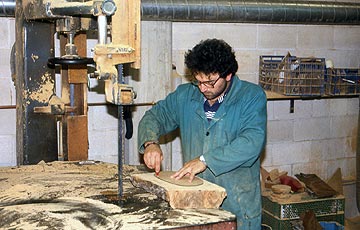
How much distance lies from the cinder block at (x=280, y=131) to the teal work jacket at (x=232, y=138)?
164cm

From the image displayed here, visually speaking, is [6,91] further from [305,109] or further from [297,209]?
[305,109]

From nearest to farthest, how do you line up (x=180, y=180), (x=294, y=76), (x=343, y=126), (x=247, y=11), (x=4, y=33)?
(x=180, y=180)
(x=4, y=33)
(x=247, y=11)
(x=294, y=76)
(x=343, y=126)

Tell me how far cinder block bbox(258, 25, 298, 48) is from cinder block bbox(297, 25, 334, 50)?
0.22 feet

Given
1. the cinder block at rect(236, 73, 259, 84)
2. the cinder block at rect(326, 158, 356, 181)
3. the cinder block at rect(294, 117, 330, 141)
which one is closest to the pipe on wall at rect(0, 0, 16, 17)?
the cinder block at rect(236, 73, 259, 84)

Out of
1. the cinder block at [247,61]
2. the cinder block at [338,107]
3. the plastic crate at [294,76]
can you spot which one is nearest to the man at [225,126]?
the plastic crate at [294,76]

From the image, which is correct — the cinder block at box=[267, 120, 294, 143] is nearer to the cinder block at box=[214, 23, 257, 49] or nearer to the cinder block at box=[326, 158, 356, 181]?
the cinder block at box=[326, 158, 356, 181]

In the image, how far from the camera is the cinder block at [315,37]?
424 cm

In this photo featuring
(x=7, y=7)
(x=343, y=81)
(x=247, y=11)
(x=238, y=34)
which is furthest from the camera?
(x=343, y=81)

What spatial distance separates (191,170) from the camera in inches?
85.7

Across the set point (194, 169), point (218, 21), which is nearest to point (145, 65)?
point (218, 21)

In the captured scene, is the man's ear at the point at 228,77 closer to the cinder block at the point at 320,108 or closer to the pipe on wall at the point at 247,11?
the pipe on wall at the point at 247,11

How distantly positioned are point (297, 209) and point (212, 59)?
5.45ft

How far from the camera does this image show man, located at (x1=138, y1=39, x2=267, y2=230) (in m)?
2.37

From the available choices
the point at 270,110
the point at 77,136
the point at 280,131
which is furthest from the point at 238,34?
the point at 77,136
